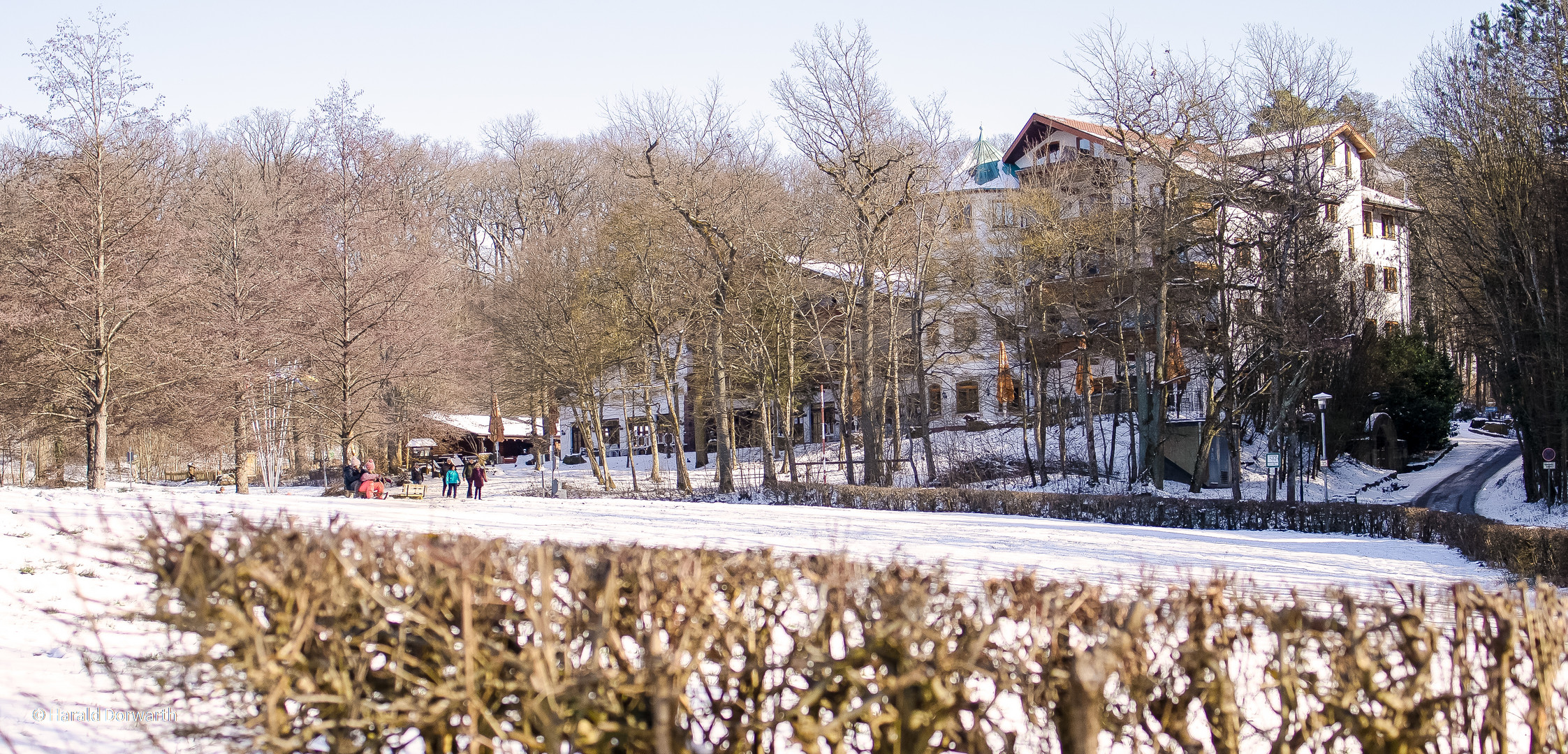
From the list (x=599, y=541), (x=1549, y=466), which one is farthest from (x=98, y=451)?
(x=1549, y=466)

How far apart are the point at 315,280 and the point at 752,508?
1788cm

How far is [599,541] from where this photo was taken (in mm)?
12555

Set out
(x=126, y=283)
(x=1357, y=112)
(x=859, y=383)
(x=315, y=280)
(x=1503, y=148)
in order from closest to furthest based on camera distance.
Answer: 1. (x=126, y=283)
2. (x=1503, y=148)
3. (x=315, y=280)
4. (x=859, y=383)
5. (x=1357, y=112)

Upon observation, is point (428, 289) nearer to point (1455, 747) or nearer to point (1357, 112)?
point (1455, 747)

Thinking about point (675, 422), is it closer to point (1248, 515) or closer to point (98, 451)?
point (98, 451)

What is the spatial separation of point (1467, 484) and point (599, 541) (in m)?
34.3

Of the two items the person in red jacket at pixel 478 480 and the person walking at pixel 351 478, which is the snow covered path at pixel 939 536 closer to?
the person walking at pixel 351 478

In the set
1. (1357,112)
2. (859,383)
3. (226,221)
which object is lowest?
(859,383)

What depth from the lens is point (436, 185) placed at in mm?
66938

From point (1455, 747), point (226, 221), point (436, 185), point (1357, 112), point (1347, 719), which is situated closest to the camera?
point (1347, 719)

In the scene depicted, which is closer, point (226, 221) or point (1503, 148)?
point (1503, 148)

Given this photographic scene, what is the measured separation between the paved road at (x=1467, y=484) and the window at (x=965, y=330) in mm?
15475

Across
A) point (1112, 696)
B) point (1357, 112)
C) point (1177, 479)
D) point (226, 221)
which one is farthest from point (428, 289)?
point (1357, 112)

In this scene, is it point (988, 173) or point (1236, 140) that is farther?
point (988, 173)
